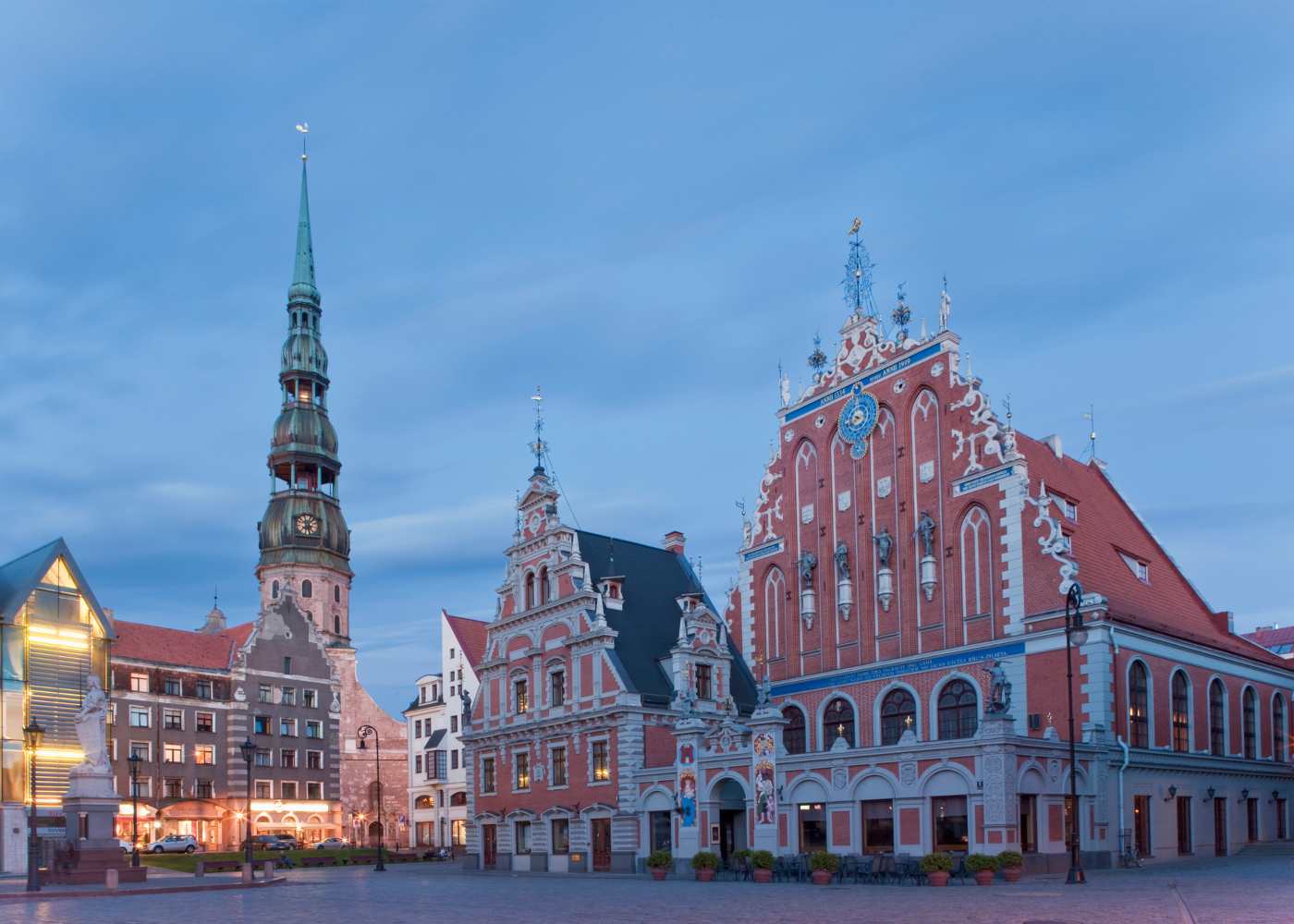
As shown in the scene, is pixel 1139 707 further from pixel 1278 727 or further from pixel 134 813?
pixel 134 813

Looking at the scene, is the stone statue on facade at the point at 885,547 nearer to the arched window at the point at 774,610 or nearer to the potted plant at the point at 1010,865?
the arched window at the point at 774,610

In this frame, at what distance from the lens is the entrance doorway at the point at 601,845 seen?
49.3 m

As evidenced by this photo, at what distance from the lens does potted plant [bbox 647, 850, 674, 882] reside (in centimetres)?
4212

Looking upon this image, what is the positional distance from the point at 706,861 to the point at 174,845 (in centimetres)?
4208

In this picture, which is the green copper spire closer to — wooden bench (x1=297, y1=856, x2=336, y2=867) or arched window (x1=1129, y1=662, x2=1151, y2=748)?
wooden bench (x1=297, y1=856, x2=336, y2=867)

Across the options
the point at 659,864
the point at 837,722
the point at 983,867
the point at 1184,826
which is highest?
the point at 837,722

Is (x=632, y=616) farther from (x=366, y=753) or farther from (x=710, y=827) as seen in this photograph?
(x=366, y=753)

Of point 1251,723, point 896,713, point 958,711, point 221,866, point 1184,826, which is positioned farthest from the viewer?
point 221,866

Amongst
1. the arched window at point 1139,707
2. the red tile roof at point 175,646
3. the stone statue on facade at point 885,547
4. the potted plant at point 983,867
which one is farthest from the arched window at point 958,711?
the red tile roof at point 175,646

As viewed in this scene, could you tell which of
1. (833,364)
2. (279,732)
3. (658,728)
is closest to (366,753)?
(279,732)

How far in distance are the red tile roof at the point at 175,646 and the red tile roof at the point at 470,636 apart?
49.7ft

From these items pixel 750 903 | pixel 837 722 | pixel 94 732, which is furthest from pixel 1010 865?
pixel 94 732

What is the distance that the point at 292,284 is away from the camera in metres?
111

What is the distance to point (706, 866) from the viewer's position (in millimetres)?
40406
